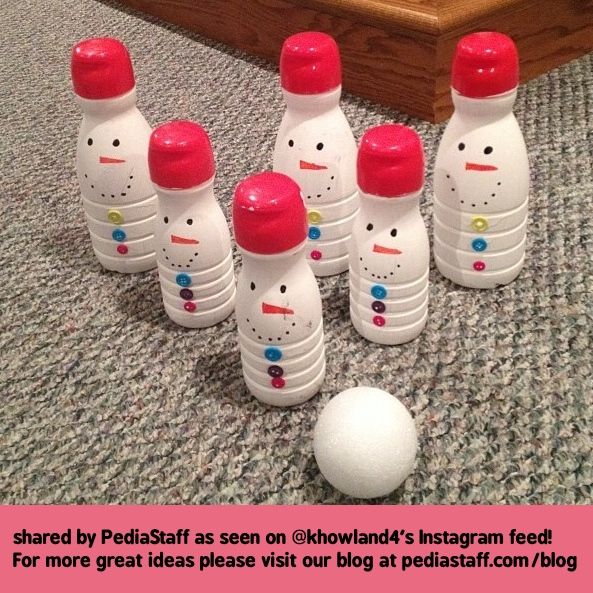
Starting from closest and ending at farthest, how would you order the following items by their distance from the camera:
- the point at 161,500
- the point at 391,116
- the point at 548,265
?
1. the point at 161,500
2. the point at 548,265
3. the point at 391,116

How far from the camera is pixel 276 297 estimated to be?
63cm

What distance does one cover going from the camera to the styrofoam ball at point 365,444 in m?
0.56

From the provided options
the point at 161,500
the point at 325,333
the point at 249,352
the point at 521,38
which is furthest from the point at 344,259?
the point at 521,38

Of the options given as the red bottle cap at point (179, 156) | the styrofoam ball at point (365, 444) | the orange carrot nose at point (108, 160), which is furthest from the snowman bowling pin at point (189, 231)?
the styrofoam ball at point (365, 444)

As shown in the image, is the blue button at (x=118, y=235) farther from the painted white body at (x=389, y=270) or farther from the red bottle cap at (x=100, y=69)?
the painted white body at (x=389, y=270)

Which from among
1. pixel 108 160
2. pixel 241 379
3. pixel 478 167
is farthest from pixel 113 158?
pixel 478 167

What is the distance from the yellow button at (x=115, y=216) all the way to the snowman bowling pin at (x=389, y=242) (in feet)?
0.88

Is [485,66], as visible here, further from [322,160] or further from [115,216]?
[115,216]

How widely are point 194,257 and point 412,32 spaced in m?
0.54

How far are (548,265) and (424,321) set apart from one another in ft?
Result: 0.59

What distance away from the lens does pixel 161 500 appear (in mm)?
615

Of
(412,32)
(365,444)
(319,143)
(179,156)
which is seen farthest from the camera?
(412,32)

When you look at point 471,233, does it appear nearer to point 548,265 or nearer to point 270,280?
point 548,265

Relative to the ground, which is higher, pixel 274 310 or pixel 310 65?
pixel 310 65
